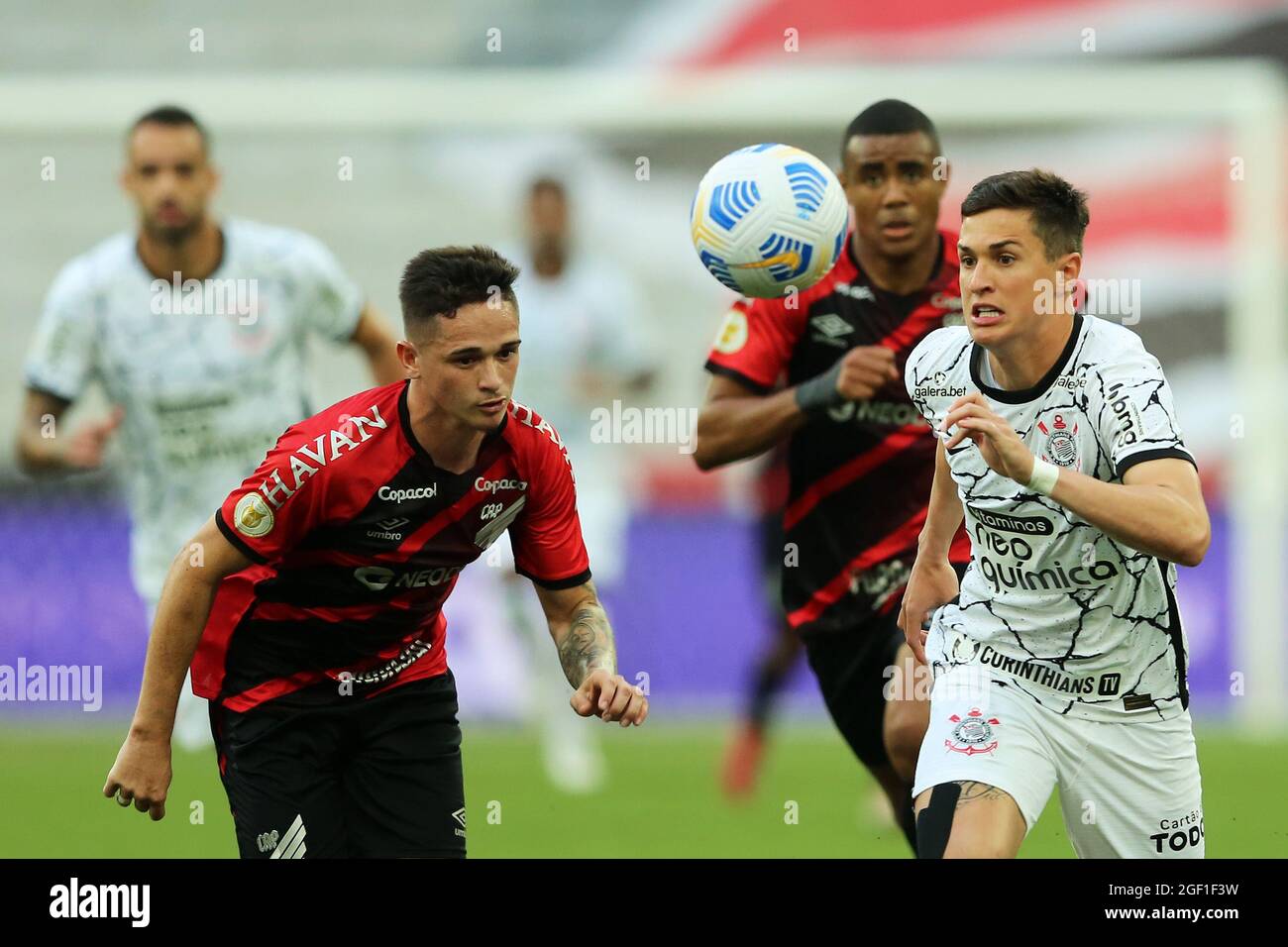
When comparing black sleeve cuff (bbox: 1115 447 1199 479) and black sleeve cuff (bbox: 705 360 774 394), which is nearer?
black sleeve cuff (bbox: 1115 447 1199 479)

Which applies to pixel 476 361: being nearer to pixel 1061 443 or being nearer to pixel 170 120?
pixel 1061 443

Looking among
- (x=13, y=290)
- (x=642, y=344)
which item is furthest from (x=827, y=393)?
(x=13, y=290)

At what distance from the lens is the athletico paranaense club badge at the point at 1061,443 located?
14.7 ft

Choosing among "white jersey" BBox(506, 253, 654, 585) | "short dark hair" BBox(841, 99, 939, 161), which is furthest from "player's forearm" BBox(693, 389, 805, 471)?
"white jersey" BBox(506, 253, 654, 585)

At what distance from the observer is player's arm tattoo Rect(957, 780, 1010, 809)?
4.43 metres

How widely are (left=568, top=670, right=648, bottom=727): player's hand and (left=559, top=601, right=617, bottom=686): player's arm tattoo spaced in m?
0.17

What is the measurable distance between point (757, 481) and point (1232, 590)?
360cm

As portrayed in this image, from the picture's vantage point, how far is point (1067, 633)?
4656 millimetres

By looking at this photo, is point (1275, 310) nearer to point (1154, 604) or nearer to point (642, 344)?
point (642, 344)

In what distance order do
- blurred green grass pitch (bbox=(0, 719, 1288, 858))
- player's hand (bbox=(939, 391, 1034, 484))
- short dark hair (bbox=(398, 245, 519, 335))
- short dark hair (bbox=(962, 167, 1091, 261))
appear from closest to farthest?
player's hand (bbox=(939, 391, 1034, 484))
short dark hair (bbox=(962, 167, 1091, 261))
short dark hair (bbox=(398, 245, 519, 335))
blurred green grass pitch (bbox=(0, 719, 1288, 858))

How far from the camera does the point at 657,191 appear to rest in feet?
46.5

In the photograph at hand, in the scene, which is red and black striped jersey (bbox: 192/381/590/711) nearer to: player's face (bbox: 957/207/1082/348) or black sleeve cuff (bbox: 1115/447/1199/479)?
player's face (bbox: 957/207/1082/348)

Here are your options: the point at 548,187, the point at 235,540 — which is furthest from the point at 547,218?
the point at 235,540

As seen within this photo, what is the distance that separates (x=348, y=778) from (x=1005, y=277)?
2.12m
